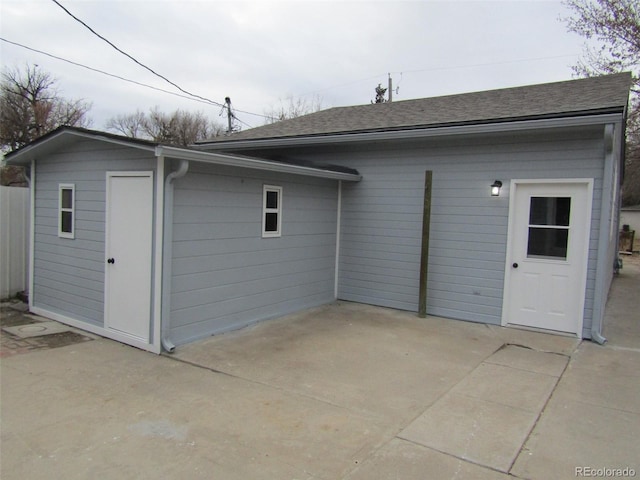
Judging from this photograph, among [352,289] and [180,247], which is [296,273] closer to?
[352,289]

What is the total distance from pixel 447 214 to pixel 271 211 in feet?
9.27

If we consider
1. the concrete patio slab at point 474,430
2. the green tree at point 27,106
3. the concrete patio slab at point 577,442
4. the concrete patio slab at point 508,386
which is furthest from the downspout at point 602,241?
the green tree at point 27,106

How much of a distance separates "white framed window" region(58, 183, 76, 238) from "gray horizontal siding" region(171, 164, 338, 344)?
6.64ft

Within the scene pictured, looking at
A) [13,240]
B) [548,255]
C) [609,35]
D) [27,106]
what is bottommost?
[13,240]

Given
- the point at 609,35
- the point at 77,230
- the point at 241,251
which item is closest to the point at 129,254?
the point at 77,230

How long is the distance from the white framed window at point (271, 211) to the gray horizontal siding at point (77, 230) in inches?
72.6

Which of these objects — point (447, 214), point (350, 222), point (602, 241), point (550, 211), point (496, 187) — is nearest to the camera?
point (602, 241)

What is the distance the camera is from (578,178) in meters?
5.91

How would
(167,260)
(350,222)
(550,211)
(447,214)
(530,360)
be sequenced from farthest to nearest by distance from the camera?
(350,222) < (447,214) < (550,211) < (530,360) < (167,260)

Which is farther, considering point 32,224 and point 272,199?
point 32,224

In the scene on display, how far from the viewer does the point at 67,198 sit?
244 inches

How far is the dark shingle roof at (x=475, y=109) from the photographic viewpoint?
6160mm

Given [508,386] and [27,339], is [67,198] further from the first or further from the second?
[508,386]

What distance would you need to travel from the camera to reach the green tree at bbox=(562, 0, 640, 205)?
14.0 m
